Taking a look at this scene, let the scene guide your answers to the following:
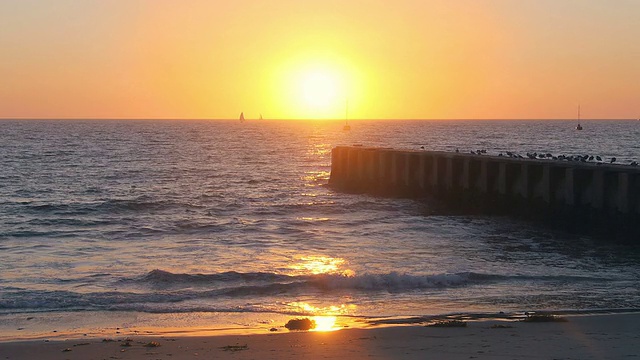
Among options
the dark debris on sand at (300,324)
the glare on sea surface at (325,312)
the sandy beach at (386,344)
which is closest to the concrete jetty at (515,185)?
the glare on sea surface at (325,312)

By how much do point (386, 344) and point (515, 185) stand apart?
18.0m

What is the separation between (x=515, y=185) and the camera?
28.5 meters

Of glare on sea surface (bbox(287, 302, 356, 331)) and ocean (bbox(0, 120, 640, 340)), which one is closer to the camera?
glare on sea surface (bbox(287, 302, 356, 331))

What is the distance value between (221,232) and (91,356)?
15186 mm

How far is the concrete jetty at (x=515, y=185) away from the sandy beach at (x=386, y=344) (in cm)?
1137

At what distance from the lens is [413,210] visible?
3134 centimetres

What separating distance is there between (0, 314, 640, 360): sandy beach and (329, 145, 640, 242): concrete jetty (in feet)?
37.3

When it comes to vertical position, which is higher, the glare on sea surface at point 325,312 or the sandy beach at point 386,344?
the sandy beach at point 386,344

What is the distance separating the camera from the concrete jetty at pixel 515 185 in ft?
76.3

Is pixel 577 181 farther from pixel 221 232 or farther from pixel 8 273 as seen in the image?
pixel 8 273

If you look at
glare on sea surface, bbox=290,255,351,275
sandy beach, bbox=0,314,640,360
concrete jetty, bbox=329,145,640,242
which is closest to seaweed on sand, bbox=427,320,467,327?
sandy beach, bbox=0,314,640,360

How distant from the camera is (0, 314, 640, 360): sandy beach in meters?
10.8

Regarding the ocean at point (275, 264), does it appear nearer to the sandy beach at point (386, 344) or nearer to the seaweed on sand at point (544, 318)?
the seaweed on sand at point (544, 318)

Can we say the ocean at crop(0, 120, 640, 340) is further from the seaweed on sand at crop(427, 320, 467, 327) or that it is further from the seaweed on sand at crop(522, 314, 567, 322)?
the seaweed on sand at crop(522, 314, 567, 322)
